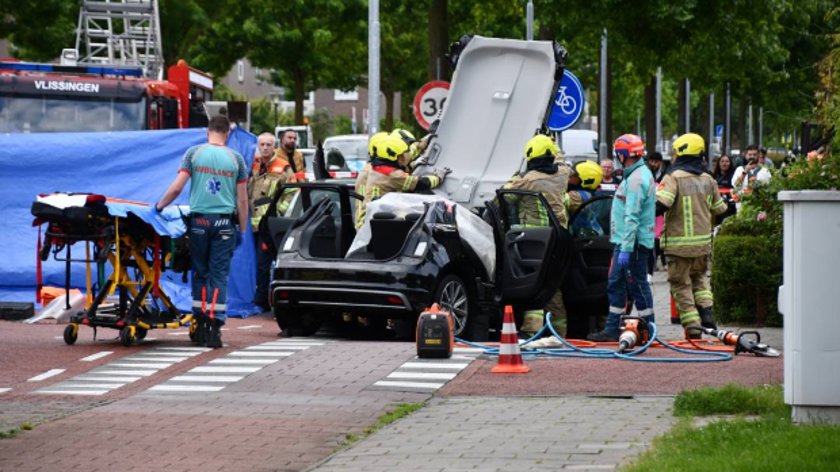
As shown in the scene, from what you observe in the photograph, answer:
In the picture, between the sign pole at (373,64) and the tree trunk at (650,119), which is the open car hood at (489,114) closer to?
the sign pole at (373,64)

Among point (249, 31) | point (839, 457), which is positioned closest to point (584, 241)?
point (839, 457)

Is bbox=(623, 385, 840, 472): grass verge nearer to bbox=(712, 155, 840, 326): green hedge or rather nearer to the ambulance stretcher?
the ambulance stretcher

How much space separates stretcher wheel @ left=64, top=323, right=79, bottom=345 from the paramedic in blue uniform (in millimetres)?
990

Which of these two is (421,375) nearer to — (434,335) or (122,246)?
(434,335)

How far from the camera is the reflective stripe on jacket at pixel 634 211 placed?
1405 centimetres

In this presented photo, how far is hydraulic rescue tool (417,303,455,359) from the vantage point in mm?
12836

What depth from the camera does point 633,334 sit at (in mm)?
13422

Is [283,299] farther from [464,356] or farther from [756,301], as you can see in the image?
[756,301]

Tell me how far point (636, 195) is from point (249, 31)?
4042 cm

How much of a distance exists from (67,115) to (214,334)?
Answer: 29.6 feet

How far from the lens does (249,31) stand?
176 feet

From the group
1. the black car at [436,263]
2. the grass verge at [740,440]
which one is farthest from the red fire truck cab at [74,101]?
the grass verge at [740,440]

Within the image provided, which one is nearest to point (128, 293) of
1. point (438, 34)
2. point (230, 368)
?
point (230, 368)

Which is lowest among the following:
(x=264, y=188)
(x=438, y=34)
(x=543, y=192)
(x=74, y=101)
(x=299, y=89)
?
(x=543, y=192)
